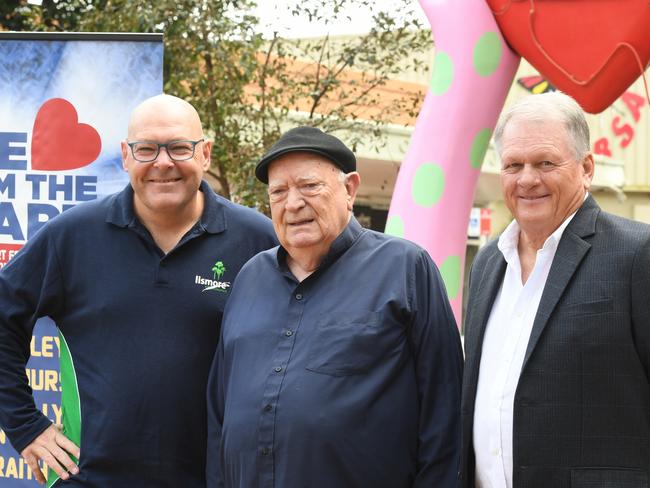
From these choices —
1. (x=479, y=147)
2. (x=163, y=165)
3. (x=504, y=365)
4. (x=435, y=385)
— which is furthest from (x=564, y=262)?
(x=479, y=147)

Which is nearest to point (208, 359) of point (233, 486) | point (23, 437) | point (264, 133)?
point (233, 486)

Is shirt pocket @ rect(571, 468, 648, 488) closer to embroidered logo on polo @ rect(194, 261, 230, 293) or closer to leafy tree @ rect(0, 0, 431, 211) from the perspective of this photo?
embroidered logo on polo @ rect(194, 261, 230, 293)

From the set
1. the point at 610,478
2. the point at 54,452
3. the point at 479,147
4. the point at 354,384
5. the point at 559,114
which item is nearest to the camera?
the point at 610,478

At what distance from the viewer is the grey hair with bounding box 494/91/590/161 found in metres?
2.41

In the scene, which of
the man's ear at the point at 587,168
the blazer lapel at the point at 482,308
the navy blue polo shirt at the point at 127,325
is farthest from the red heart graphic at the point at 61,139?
the man's ear at the point at 587,168

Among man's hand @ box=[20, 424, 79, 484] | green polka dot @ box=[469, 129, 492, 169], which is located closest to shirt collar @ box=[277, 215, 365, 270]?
man's hand @ box=[20, 424, 79, 484]

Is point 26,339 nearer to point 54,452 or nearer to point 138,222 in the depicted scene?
point 54,452

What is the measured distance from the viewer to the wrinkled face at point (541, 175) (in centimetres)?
→ 241

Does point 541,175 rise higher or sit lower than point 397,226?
lower

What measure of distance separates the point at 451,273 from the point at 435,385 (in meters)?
2.08

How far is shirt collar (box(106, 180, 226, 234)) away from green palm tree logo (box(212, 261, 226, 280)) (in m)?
0.11

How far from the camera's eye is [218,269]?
317 cm

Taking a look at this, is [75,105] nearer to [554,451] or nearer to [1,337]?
[1,337]

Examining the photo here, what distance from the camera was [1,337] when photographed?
128 inches
